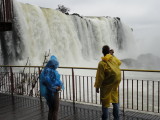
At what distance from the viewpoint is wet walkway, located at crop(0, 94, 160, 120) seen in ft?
19.9

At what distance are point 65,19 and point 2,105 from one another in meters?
17.8

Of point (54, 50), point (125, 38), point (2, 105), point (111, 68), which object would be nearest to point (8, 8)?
point (2, 105)

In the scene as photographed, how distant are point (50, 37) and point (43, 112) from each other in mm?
16162

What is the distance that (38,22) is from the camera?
813 inches

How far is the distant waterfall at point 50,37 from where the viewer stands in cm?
1875

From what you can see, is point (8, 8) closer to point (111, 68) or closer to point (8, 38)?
point (111, 68)

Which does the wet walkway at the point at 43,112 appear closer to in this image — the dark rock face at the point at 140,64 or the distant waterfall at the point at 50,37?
the distant waterfall at the point at 50,37

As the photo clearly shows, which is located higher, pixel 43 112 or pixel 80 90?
pixel 80 90

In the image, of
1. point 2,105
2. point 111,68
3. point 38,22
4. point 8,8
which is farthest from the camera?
point 38,22

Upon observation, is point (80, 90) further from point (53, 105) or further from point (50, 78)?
point (50, 78)

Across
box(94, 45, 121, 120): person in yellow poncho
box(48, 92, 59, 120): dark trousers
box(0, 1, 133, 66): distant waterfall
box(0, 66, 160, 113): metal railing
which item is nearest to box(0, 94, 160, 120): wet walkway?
box(0, 66, 160, 113): metal railing

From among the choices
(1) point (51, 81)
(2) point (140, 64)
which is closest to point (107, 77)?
(1) point (51, 81)

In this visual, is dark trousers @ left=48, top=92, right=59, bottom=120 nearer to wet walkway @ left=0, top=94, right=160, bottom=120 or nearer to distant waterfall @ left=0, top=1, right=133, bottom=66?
wet walkway @ left=0, top=94, right=160, bottom=120

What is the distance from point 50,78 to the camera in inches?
187
